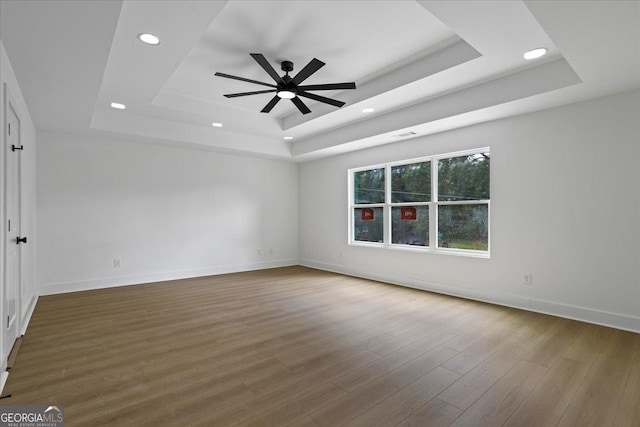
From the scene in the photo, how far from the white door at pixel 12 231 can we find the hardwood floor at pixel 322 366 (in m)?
0.31

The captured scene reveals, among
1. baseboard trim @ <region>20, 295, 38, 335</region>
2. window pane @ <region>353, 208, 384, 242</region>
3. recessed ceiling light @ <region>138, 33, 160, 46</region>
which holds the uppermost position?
recessed ceiling light @ <region>138, 33, 160, 46</region>

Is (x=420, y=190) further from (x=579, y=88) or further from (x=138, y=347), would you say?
(x=138, y=347)

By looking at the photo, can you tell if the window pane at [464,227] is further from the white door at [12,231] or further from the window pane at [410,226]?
the white door at [12,231]

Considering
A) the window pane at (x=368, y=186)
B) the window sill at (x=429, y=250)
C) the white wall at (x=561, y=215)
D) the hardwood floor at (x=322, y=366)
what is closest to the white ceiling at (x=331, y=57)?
the white wall at (x=561, y=215)

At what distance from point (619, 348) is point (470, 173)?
2.62 meters

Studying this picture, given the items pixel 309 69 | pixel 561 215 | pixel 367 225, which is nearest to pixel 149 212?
pixel 367 225

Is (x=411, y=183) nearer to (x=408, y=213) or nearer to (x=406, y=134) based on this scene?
(x=408, y=213)

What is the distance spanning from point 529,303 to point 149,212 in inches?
238

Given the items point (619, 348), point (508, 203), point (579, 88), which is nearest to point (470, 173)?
point (508, 203)

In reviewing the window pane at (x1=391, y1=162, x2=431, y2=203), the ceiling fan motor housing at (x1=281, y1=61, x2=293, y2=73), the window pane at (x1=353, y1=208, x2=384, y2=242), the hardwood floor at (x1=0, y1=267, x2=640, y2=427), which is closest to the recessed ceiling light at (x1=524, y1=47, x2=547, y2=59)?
the window pane at (x1=391, y1=162, x2=431, y2=203)

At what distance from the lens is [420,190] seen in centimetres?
538

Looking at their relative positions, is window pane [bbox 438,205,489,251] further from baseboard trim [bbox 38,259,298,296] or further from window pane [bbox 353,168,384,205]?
baseboard trim [bbox 38,259,298,296]

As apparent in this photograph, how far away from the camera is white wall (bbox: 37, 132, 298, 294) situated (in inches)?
195

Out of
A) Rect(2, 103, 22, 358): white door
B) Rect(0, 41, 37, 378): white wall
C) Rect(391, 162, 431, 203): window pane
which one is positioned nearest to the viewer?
Rect(0, 41, 37, 378): white wall
